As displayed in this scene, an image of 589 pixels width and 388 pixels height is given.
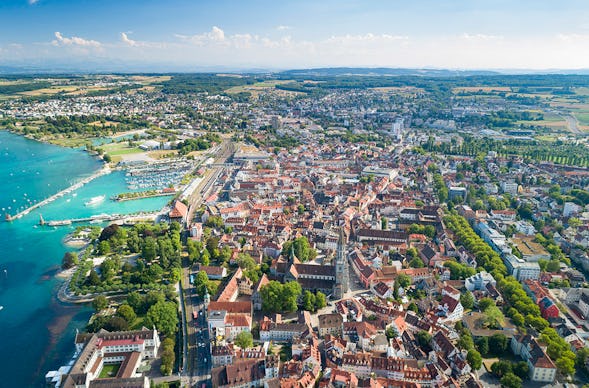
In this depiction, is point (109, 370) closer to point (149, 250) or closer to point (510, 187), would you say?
point (149, 250)

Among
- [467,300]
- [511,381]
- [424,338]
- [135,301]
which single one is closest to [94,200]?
[135,301]

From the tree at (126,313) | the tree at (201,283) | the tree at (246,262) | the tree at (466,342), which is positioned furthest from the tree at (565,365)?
the tree at (126,313)

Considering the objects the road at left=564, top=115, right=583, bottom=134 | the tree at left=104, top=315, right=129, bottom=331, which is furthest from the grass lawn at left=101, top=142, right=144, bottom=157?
the road at left=564, top=115, right=583, bottom=134

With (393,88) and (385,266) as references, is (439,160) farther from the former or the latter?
(393,88)

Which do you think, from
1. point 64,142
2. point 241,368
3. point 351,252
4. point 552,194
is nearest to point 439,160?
point 552,194

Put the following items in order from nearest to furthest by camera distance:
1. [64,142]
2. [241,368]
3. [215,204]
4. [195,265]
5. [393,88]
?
[241,368] → [195,265] → [215,204] → [64,142] → [393,88]
